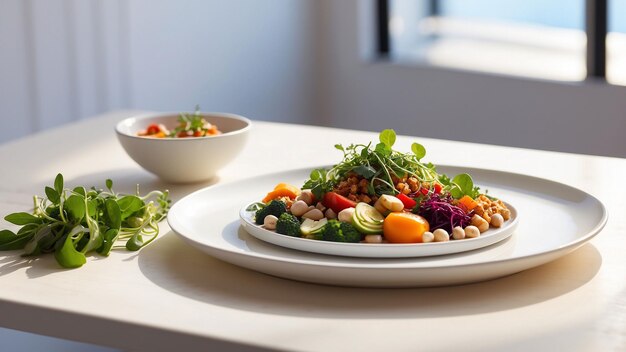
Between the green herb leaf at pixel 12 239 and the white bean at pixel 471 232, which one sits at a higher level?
the white bean at pixel 471 232

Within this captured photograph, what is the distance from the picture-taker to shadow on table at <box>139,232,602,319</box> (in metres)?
1.08

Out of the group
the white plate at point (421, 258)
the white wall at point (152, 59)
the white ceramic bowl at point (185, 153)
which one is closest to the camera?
the white plate at point (421, 258)

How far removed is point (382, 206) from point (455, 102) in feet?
10.3

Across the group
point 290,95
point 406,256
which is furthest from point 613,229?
point 290,95

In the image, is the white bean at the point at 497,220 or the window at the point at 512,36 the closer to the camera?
the white bean at the point at 497,220

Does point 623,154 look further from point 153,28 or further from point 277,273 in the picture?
point 277,273

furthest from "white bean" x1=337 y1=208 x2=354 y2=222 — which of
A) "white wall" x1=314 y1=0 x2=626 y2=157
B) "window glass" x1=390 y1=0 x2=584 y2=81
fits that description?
"window glass" x1=390 y1=0 x2=584 y2=81

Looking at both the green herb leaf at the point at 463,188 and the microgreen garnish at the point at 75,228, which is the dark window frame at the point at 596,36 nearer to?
the green herb leaf at the point at 463,188

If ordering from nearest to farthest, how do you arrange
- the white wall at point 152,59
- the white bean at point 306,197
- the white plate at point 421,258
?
1. the white plate at point 421,258
2. the white bean at point 306,197
3. the white wall at point 152,59

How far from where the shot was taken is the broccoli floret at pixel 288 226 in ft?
3.97

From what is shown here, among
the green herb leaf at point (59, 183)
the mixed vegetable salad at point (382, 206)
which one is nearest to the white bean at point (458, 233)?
the mixed vegetable salad at point (382, 206)

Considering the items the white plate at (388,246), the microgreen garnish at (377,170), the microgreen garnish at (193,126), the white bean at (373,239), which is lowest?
the white plate at (388,246)

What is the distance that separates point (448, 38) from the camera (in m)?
4.55

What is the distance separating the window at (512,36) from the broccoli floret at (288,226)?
9.71 ft
